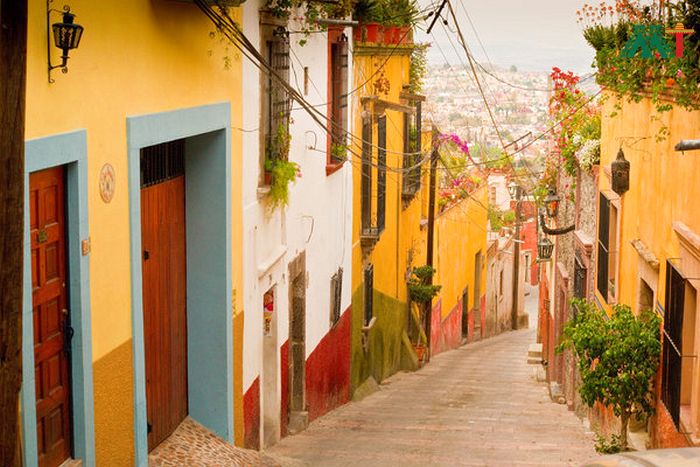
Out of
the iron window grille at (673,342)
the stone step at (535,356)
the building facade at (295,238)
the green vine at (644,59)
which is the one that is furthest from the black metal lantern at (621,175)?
the stone step at (535,356)

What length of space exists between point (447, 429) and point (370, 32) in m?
6.87

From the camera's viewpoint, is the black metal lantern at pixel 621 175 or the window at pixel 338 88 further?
the window at pixel 338 88

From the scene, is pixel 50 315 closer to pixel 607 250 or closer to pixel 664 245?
pixel 664 245

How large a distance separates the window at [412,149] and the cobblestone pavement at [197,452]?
1325 centimetres

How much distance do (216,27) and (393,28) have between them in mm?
9888

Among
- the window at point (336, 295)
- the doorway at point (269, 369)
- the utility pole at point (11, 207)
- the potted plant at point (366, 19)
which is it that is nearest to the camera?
the utility pole at point (11, 207)

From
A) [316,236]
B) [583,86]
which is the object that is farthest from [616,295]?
[583,86]

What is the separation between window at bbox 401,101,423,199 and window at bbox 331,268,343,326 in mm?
6806

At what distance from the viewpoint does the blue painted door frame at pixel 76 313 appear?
5.86 m

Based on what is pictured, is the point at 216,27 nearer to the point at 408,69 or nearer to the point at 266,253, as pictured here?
the point at 266,253

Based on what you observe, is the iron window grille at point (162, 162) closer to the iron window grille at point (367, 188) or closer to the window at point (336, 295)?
the window at point (336, 295)

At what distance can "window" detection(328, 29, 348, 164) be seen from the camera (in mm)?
15383

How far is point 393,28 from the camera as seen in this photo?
60.9 ft

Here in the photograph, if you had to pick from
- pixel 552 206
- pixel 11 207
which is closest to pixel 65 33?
pixel 11 207
